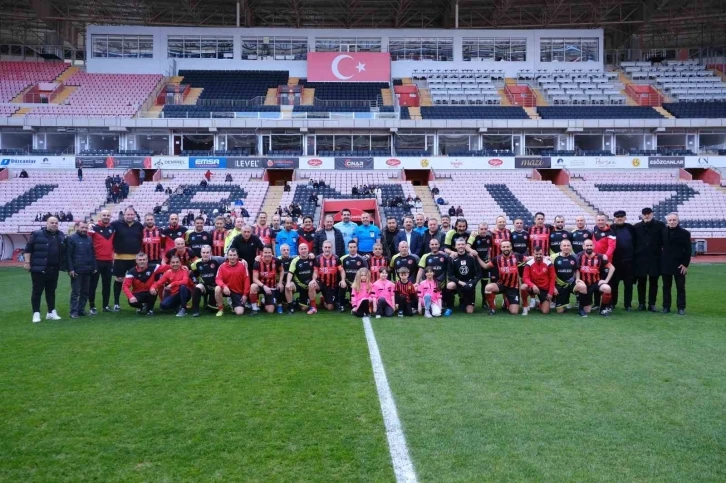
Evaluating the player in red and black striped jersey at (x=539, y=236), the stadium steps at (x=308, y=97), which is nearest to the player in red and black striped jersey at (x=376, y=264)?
the player in red and black striped jersey at (x=539, y=236)

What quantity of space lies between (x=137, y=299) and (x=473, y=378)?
21.8ft

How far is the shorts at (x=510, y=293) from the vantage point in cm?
1048

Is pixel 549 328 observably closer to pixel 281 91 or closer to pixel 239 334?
pixel 239 334

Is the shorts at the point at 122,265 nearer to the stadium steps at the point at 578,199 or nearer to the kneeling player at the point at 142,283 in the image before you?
the kneeling player at the point at 142,283

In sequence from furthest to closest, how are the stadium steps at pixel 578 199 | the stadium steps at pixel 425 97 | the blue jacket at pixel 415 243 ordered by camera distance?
the stadium steps at pixel 425 97, the stadium steps at pixel 578 199, the blue jacket at pixel 415 243

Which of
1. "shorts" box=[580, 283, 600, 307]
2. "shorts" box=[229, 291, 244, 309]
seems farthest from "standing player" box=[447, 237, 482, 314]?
"shorts" box=[229, 291, 244, 309]

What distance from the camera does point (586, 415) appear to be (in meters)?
4.68

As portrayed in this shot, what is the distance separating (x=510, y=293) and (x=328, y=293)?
125 inches

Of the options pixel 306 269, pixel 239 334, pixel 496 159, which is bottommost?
pixel 239 334

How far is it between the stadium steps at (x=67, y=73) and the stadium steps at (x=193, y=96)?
372 inches

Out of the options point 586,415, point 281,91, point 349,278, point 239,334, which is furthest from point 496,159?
point 586,415

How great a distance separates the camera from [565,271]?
415 inches

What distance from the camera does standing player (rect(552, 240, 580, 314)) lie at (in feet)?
34.4

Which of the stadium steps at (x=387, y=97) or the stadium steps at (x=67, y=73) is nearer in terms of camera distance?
the stadium steps at (x=387, y=97)
